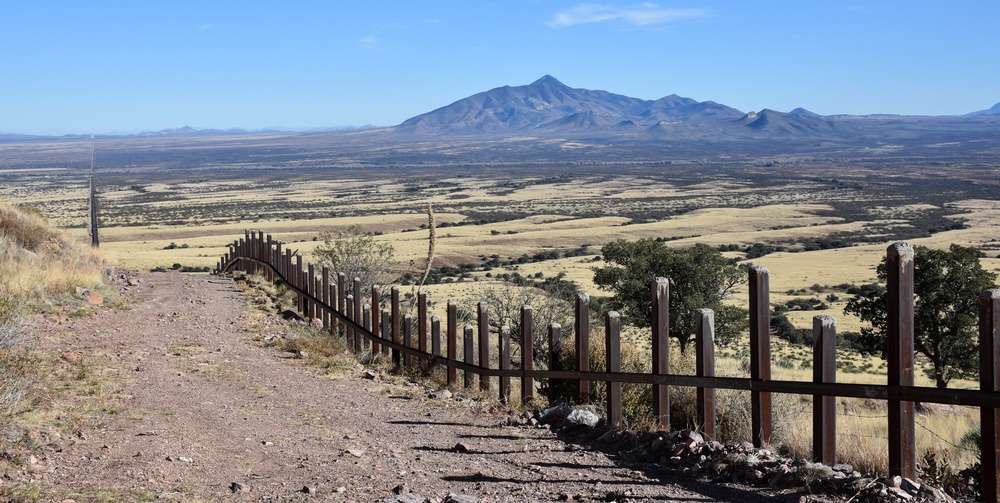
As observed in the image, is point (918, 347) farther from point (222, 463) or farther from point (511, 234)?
point (511, 234)

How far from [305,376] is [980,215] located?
292ft

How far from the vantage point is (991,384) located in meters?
4.59

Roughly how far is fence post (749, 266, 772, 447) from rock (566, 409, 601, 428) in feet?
4.66

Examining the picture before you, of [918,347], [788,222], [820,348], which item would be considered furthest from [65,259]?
[788,222]

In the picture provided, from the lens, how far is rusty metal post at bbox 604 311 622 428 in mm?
6812

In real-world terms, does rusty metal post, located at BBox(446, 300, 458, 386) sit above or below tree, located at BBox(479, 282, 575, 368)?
above

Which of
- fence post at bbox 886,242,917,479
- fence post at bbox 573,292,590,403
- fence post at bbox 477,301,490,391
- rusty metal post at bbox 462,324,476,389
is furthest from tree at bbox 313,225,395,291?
fence post at bbox 886,242,917,479

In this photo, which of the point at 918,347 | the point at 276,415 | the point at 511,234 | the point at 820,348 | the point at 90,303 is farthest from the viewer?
the point at 511,234

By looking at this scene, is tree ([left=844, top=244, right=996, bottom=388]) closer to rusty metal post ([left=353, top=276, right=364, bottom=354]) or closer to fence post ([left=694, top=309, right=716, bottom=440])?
rusty metal post ([left=353, top=276, right=364, bottom=354])

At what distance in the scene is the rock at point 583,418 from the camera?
23.0 feet

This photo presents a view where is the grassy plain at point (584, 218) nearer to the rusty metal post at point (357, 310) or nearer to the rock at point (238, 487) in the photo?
the rock at point (238, 487)

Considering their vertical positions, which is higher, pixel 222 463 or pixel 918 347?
pixel 222 463

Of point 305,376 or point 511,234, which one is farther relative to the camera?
point 511,234

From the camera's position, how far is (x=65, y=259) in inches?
635
